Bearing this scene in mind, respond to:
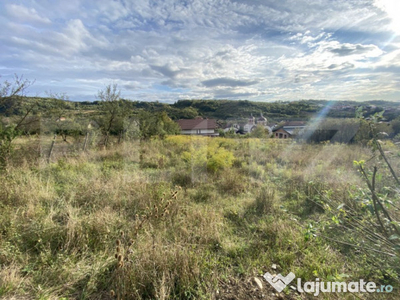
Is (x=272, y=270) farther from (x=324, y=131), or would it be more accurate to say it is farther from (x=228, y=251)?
(x=324, y=131)

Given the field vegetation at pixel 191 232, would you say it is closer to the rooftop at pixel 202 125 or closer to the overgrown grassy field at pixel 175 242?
the overgrown grassy field at pixel 175 242

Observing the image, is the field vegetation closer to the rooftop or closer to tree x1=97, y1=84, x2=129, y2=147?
tree x1=97, y1=84, x2=129, y2=147

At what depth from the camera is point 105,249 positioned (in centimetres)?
235

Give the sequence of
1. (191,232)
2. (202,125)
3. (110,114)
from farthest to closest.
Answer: (202,125)
(110,114)
(191,232)

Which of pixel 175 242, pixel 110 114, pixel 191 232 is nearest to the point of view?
pixel 175 242

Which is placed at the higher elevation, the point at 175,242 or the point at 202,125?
the point at 202,125

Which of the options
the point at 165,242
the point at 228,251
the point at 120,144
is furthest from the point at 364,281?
the point at 120,144

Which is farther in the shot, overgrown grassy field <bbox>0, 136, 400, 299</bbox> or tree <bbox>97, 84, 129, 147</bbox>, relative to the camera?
tree <bbox>97, 84, 129, 147</bbox>

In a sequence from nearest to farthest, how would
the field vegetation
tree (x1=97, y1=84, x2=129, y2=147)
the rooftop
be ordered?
1. the field vegetation
2. tree (x1=97, y1=84, x2=129, y2=147)
3. the rooftop

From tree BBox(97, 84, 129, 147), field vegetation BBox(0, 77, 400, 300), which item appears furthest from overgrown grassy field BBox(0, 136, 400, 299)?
tree BBox(97, 84, 129, 147)

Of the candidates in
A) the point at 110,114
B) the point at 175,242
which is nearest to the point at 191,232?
the point at 175,242

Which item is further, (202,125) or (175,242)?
(202,125)

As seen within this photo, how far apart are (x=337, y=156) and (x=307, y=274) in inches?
267

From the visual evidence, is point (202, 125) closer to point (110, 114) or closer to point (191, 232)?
point (110, 114)
